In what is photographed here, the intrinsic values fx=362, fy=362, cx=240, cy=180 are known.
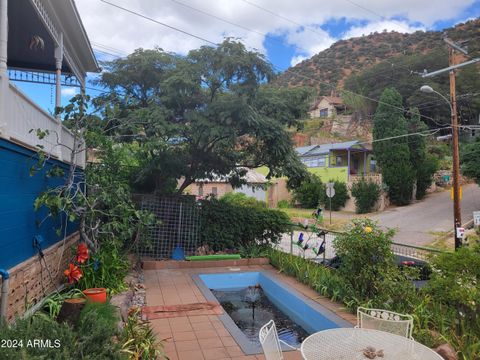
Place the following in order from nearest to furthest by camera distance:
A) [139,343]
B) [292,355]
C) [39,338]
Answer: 1. [39,338]
2. [139,343]
3. [292,355]

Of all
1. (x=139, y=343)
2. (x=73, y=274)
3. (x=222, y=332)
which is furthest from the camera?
(x=73, y=274)

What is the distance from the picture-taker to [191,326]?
5.16 meters

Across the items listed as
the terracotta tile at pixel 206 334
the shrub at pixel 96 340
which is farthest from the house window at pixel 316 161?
the shrub at pixel 96 340

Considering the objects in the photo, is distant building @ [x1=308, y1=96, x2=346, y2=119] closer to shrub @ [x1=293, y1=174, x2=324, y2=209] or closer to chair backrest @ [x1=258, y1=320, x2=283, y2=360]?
shrub @ [x1=293, y1=174, x2=324, y2=209]

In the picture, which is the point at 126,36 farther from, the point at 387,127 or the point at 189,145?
the point at 387,127

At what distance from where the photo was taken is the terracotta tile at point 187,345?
444 cm

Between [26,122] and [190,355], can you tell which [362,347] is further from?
[26,122]

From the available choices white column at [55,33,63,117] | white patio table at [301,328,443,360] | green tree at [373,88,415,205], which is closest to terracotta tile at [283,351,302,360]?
white patio table at [301,328,443,360]

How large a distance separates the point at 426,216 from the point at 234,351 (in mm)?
20487

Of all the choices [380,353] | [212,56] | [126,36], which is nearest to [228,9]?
[212,56]

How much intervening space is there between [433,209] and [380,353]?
23295 millimetres

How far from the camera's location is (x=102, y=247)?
6605 mm

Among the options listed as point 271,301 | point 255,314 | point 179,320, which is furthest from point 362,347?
point 271,301

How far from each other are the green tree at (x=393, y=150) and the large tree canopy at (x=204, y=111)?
17.7m
